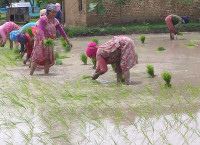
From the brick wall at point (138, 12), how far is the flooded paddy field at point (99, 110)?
12.7 m

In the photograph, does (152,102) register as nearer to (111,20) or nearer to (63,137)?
(63,137)

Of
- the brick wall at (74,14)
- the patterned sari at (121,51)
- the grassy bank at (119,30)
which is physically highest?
the patterned sari at (121,51)

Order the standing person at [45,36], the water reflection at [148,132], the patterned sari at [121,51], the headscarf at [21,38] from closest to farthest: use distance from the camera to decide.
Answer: the water reflection at [148,132]
the patterned sari at [121,51]
the standing person at [45,36]
the headscarf at [21,38]

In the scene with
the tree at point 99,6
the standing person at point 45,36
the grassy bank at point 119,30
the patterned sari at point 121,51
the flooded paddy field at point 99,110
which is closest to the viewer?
the flooded paddy field at point 99,110

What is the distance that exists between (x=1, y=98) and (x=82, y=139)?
2107mm

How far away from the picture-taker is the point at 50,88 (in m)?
6.28

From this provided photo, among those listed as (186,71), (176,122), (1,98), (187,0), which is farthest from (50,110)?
(187,0)

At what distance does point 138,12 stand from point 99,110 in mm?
16155

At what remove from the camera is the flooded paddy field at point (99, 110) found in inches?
156

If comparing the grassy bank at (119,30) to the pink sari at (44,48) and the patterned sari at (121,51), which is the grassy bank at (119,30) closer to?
the pink sari at (44,48)

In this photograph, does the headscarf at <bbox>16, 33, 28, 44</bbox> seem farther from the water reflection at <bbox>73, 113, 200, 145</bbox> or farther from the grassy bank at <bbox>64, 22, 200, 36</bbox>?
the grassy bank at <bbox>64, 22, 200, 36</bbox>

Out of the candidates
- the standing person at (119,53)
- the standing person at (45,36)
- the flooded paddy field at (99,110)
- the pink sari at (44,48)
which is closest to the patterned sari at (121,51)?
the standing person at (119,53)

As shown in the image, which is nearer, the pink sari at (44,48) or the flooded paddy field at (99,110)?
the flooded paddy field at (99,110)

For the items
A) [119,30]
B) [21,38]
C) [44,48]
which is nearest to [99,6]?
[119,30]
